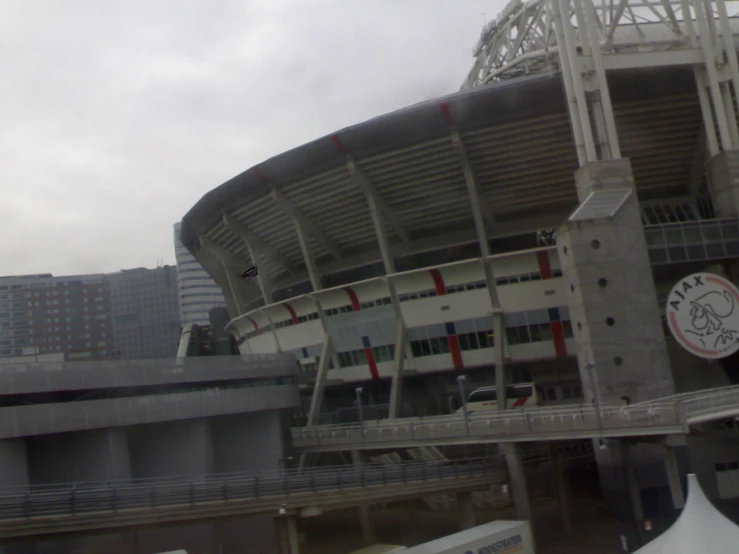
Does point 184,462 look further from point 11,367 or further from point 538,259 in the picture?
point 538,259

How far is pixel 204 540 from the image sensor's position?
30.9 metres

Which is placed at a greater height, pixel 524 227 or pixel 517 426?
pixel 524 227

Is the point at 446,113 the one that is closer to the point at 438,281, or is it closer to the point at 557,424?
the point at 438,281

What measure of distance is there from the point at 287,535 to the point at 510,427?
1008 cm

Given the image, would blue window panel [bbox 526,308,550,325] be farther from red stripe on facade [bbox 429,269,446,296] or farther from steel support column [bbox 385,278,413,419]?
steel support column [bbox 385,278,413,419]

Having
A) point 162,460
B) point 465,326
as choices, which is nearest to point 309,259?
point 465,326

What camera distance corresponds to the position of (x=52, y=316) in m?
83.2

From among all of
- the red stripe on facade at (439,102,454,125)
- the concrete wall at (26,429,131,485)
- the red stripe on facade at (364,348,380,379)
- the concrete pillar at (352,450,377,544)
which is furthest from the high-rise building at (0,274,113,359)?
the concrete pillar at (352,450,377,544)

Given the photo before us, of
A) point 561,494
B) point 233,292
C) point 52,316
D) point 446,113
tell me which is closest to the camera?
point 561,494

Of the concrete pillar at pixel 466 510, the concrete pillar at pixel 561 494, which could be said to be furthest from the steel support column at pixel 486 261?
the concrete pillar at pixel 466 510

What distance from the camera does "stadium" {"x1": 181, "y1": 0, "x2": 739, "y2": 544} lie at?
3359 cm

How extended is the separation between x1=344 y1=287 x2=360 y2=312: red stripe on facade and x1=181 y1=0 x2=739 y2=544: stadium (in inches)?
4.2

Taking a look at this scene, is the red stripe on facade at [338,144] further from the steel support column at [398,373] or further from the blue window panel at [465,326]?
the blue window panel at [465,326]

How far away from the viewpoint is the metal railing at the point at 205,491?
76.6ft
